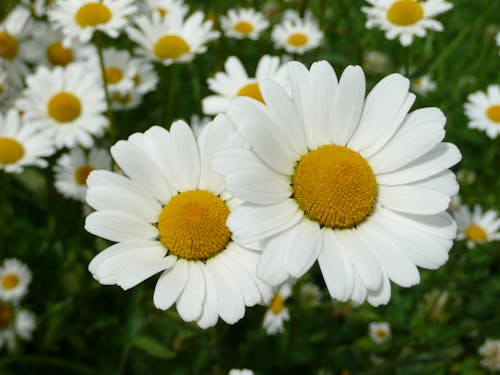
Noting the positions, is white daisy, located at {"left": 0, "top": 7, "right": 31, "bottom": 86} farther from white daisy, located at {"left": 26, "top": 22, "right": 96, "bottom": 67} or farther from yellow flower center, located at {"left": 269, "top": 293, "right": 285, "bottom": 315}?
yellow flower center, located at {"left": 269, "top": 293, "right": 285, "bottom": 315}

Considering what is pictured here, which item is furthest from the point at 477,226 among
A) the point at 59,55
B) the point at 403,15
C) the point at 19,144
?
the point at 59,55

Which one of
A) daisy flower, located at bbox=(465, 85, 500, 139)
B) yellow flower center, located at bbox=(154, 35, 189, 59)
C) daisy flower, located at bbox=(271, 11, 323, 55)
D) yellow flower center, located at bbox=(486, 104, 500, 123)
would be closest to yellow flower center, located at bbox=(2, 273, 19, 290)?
yellow flower center, located at bbox=(154, 35, 189, 59)

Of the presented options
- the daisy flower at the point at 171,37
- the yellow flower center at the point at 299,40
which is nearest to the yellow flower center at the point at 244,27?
the yellow flower center at the point at 299,40

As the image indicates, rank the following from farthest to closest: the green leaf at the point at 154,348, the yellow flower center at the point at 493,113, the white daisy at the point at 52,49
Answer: the yellow flower center at the point at 493,113 < the white daisy at the point at 52,49 < the green leaf at the point at 154,348

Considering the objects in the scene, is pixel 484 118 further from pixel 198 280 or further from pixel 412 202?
pixel 198 280

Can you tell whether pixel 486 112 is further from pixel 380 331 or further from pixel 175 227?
pixel 175 227

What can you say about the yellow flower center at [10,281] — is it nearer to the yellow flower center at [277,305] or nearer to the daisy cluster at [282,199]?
the daisy cluster at [282,199]
